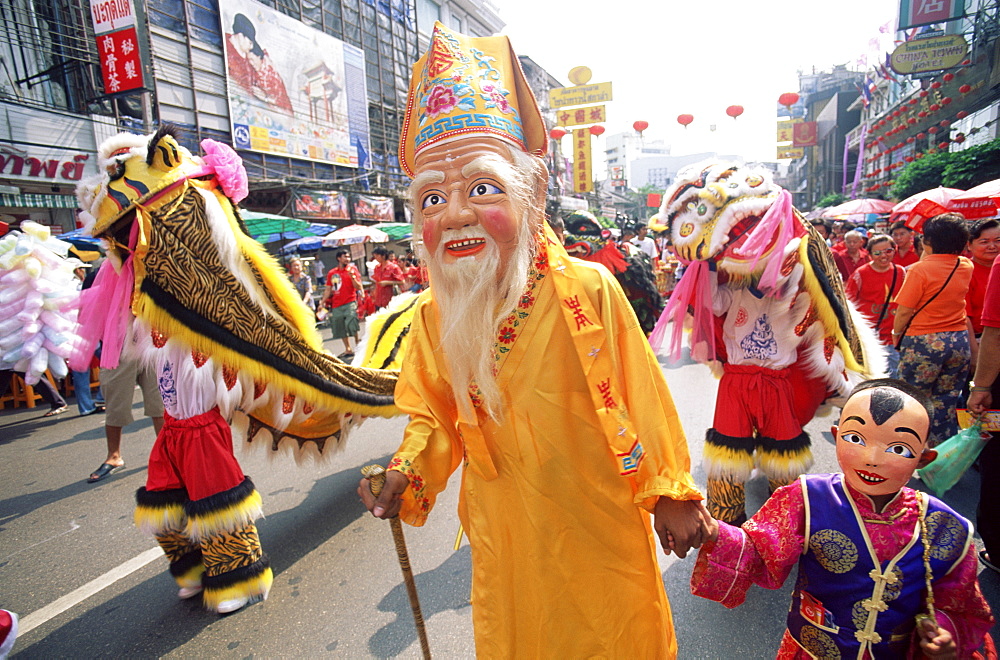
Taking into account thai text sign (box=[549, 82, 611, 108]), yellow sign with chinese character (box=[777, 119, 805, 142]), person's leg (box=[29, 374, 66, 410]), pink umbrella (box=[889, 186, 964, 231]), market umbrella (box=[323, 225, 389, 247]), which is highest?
thai text sign (box=[549, 82, 611, 108])

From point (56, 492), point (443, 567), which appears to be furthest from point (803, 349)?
point (56, 492)

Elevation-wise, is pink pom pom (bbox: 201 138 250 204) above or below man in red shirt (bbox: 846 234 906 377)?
above

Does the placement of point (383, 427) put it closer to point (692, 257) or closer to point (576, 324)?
point (692, 257)

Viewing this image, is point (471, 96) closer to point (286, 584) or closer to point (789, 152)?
point (286, 584)

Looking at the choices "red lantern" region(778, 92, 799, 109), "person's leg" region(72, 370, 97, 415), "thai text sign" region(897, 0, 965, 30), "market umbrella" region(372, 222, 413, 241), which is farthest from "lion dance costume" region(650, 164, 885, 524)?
"red lantern" region(778, 92, 799, 109)

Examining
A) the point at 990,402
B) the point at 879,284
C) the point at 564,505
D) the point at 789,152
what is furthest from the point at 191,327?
the point at 789,152

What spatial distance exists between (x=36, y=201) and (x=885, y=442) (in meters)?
15.0

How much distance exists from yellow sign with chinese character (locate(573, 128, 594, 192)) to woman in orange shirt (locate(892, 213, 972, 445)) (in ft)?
94.7

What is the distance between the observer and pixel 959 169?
11094 millimetres

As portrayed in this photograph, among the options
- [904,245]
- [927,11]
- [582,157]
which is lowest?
[904,245]

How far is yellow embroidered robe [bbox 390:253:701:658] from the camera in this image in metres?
1.53

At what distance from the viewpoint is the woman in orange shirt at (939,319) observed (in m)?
3.43

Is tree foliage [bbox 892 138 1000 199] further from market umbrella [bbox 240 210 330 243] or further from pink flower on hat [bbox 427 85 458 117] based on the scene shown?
market umbrella [bbox 240 210 330 243]

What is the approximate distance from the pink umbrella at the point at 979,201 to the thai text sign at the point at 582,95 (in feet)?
87.6
